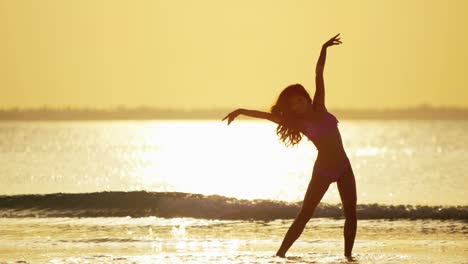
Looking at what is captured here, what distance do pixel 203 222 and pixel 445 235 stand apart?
5183 mm

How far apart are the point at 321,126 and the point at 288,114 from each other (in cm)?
46

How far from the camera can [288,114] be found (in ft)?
50.1

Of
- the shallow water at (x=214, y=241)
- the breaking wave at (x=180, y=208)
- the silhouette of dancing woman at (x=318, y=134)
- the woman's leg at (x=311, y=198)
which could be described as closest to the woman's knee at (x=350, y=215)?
the silhouette of dancing woman at (x=318, y=134)

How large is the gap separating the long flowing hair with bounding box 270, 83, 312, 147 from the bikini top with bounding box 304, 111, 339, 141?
0.49 feet

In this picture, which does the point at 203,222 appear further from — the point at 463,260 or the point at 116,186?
the point at 116,186

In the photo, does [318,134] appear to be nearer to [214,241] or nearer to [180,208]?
[214,241]

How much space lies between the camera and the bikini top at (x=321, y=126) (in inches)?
602

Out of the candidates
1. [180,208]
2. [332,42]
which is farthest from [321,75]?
[180,208]

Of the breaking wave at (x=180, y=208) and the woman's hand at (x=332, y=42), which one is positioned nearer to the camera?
the woman's hand at (x=332, y=42)

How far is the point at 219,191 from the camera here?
4038 centimetres

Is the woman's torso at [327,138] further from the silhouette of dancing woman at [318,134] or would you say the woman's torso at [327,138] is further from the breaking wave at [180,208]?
the breaking wave at [180,208]

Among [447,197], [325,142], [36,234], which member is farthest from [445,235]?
[447,197]

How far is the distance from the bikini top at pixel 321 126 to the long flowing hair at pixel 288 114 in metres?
0.15

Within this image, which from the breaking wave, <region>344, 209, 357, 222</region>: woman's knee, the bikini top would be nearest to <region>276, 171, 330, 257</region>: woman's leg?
<region>344, 209, 357, 222</region>: woman's knee
